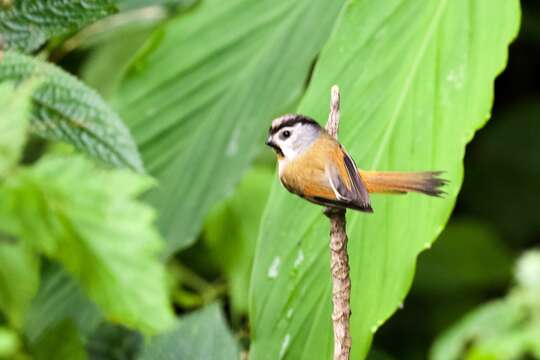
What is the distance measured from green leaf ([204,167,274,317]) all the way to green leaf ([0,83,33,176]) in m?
1.35

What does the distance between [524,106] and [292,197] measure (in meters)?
3.12

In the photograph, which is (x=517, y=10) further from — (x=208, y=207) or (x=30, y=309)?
(x=30, y=309)

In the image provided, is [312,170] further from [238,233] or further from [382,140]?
[238,233]

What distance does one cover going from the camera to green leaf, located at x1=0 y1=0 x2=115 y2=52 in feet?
3.87

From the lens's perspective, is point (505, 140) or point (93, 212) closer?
point (93, 212)

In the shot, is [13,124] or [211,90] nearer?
[13,124]

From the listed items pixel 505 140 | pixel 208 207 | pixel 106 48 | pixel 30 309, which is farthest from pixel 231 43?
pixel 505 140

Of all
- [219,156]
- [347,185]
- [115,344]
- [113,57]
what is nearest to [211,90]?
[219,156]

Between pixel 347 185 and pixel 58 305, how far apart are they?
954 millimetres

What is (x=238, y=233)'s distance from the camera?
2379mm

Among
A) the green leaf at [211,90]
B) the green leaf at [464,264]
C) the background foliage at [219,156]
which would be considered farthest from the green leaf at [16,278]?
the green leaf at [464,264]

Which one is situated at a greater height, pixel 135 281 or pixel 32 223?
pixel 32 223

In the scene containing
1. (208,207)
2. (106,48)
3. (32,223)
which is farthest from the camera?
(106,48)

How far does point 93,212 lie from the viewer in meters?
1.16
